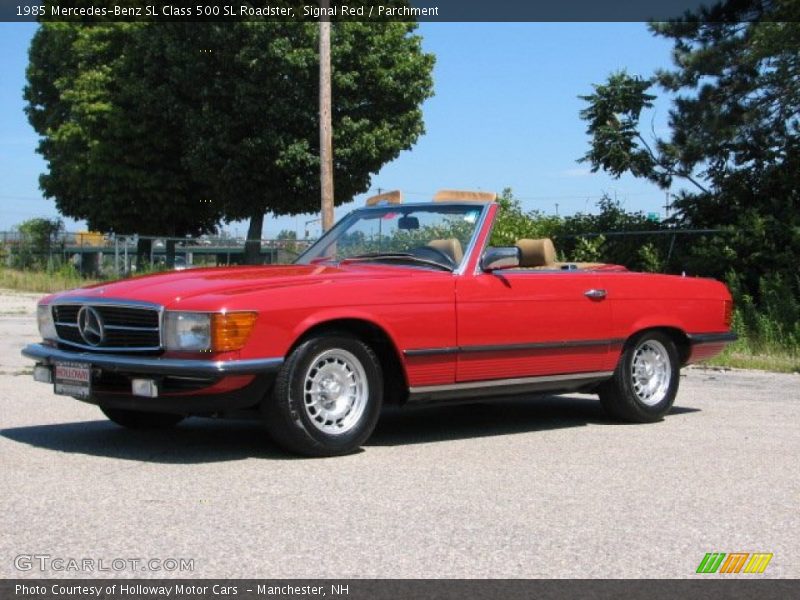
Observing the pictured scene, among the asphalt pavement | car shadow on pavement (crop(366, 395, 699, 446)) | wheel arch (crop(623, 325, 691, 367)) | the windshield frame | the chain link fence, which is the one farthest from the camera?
the chain link fence

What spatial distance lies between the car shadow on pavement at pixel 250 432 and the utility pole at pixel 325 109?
12.6 meters

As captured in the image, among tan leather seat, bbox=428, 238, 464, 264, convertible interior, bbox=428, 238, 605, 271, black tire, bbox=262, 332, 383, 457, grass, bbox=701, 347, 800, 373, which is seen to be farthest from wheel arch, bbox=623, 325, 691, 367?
grass, bbox=701, 347, 800, 373

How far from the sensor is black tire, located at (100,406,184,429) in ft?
26.2

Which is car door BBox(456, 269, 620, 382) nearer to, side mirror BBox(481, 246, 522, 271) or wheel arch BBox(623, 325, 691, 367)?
side mirror BBox(481, 246, 522, 271)

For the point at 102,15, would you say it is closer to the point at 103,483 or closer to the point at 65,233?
the point at 65,233

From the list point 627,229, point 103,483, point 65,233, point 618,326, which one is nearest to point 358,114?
point 65,233

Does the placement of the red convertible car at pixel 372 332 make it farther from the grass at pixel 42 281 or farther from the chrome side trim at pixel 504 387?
the grass at pixel 42 281

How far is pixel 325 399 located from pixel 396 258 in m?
1.49

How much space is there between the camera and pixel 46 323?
7.69 meters

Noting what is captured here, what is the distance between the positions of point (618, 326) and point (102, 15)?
1501 inches

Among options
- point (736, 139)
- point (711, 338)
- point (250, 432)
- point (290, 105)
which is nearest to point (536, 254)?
point (711, 338)

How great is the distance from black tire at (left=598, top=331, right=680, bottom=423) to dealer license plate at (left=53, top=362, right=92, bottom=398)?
12.7 feet
